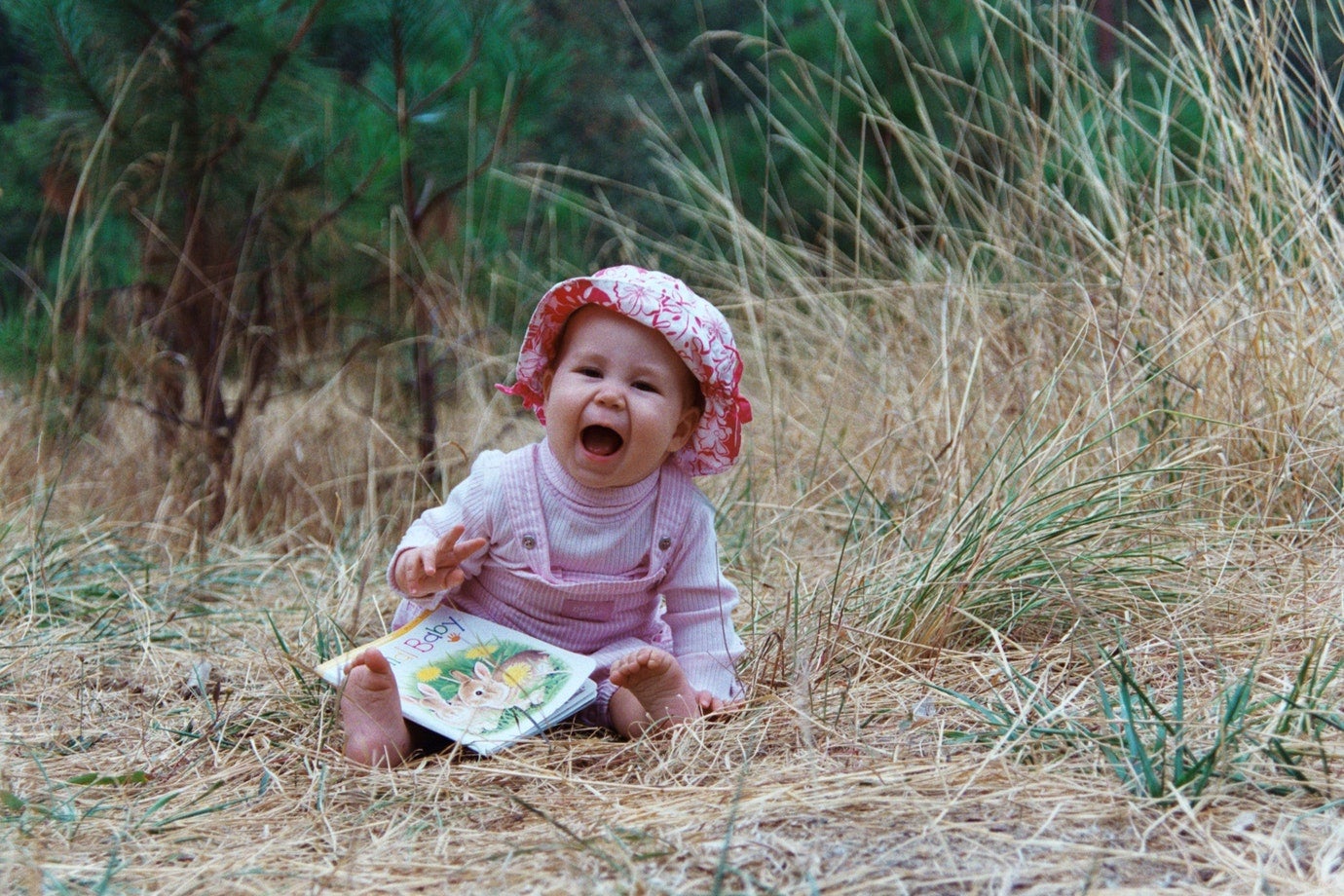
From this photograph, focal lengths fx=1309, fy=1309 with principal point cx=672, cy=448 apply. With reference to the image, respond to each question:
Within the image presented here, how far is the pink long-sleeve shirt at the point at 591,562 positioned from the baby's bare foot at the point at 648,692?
0.24 ft

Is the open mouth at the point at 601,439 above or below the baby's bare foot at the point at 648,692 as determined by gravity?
above

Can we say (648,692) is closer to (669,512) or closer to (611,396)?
(669,512)

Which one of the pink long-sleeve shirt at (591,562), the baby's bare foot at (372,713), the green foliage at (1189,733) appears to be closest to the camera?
the green foliage at (1189,733)

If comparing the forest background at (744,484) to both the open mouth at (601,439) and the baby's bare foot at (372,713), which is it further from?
the open mouth at (601,439)

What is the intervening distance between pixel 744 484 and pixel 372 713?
1.62m

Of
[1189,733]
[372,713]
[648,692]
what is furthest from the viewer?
[648,692]

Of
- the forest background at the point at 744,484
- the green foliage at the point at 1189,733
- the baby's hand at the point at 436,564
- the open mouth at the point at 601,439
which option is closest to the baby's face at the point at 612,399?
the open mouth at the point at 601,439

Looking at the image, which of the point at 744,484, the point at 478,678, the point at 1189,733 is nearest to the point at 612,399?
the point at 478,678

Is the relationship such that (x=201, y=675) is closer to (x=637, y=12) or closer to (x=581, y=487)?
(x=581, y=487)

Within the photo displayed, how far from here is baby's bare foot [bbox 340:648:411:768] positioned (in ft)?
5.32

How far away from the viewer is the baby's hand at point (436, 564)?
1.77 metres

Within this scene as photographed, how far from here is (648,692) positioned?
68.7 inches

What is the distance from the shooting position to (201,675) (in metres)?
2.03

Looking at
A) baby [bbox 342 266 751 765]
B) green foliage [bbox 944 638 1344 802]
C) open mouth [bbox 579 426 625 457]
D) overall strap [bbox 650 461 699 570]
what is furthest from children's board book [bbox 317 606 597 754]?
green foliage [bbox 944 638 1344 802]
